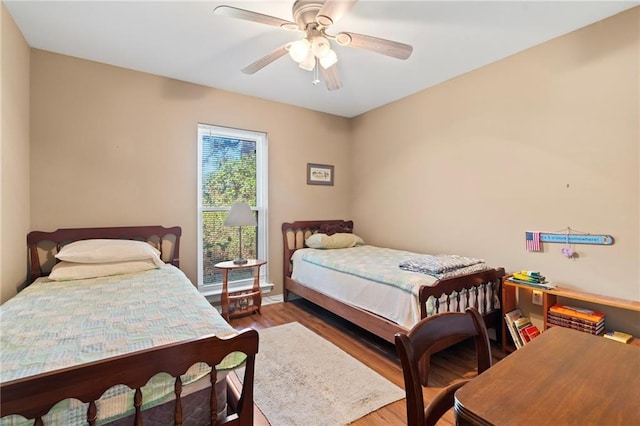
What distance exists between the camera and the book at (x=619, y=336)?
76.6 inches

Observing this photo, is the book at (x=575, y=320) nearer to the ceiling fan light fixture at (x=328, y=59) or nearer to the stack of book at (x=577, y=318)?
the stack of book at (x=577, y=318)

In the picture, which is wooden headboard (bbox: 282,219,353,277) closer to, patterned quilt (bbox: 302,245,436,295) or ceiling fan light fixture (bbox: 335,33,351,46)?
patterned quilt (bbox: 302,245,436,295)

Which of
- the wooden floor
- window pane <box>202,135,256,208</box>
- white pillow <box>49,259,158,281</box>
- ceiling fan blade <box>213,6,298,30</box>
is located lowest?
the wooden floor

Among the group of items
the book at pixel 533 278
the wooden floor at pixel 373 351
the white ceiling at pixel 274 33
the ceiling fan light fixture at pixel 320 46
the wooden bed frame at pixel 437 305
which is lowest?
the wooden floor at pixel 373 351

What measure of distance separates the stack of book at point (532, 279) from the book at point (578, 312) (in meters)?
0.17

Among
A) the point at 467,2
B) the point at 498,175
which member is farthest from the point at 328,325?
the point at 467,2

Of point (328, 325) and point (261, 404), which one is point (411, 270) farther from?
point (261, 404)

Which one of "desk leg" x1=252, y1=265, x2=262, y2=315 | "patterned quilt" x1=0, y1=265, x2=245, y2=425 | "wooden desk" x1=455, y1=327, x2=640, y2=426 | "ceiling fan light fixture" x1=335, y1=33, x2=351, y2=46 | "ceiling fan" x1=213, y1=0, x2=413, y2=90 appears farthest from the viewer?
"desk leg" x1=252, y1=265, x2=262, y2=315

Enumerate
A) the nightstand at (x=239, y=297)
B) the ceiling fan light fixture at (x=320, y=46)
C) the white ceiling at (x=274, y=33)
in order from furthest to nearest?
→ the nightstand at (x=239, y=297)
the white ceiling at (x=274, y=33)
the ceiling fan light fixture at (x=320, y=46)

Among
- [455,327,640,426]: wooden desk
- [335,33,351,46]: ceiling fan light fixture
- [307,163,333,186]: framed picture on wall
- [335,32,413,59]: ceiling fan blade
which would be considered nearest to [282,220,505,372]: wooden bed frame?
[455,327,640,426]: wooden desk

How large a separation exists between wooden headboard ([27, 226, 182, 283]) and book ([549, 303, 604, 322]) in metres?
3.45

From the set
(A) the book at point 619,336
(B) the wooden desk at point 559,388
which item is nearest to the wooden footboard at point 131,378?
(B) the wooden desk at point 559,388

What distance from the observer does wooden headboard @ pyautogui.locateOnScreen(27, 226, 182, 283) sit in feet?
8.25

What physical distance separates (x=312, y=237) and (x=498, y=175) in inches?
86.0
